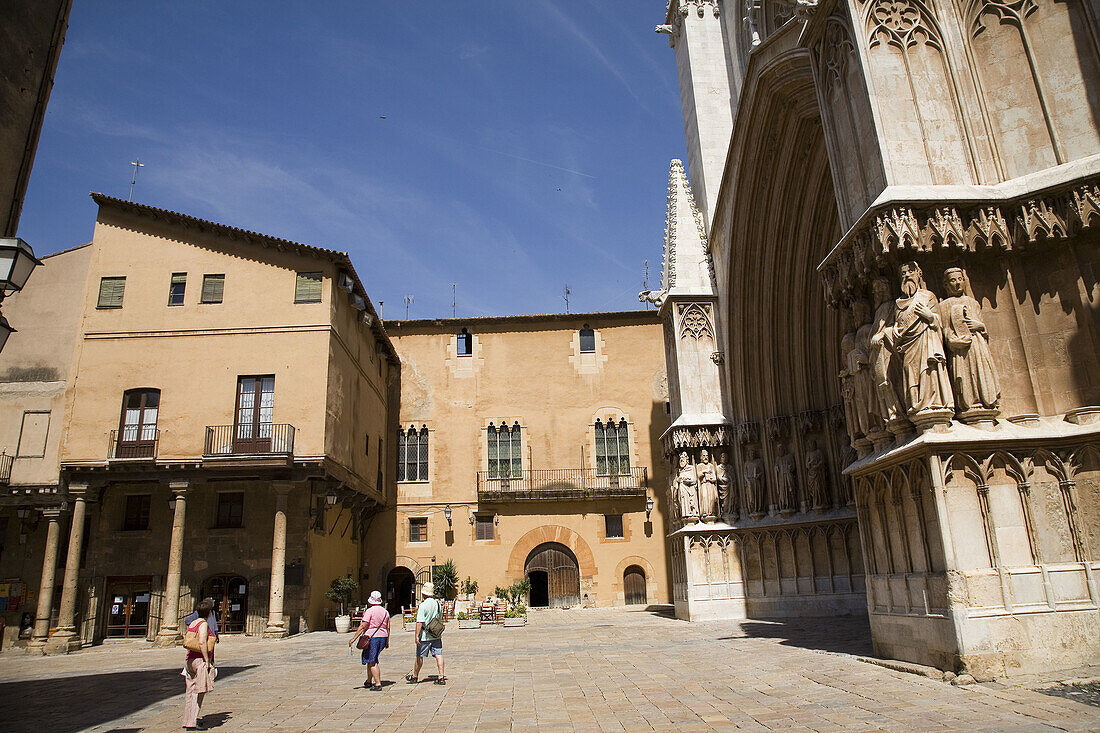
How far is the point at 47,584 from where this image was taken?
1995cm

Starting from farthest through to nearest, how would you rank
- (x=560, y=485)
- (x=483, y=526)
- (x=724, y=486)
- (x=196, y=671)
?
(x=560, y=485)
(x=483, y=526)
(x=724, y=486)
(x=196, y=671)

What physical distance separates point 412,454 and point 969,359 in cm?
2436

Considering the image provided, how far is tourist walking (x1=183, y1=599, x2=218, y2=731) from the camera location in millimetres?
7191

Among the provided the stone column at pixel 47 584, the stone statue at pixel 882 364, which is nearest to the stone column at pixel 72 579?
the stone column at pixel 47 584

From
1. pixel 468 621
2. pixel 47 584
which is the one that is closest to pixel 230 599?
pixel 47 584

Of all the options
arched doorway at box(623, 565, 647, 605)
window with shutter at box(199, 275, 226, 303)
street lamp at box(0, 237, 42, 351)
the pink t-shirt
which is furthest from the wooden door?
arched doorway at box(623, 565, 647, 605)

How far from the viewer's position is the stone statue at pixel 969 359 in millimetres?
8156

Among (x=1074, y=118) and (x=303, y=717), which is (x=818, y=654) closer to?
(x=303, y=717)

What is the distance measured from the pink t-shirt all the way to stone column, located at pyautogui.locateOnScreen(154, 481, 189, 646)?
12.3m

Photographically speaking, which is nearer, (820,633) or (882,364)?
(882,364)

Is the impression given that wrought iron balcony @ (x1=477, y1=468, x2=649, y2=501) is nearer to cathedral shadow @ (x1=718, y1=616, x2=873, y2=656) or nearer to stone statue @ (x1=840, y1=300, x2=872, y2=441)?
cathedral shadow @ (x1=718, y1=616, x2=873, y2=656)

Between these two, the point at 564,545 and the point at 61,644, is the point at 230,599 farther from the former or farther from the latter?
the point at 564,545

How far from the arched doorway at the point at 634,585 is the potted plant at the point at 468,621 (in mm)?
7617

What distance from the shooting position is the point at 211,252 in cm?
2300
